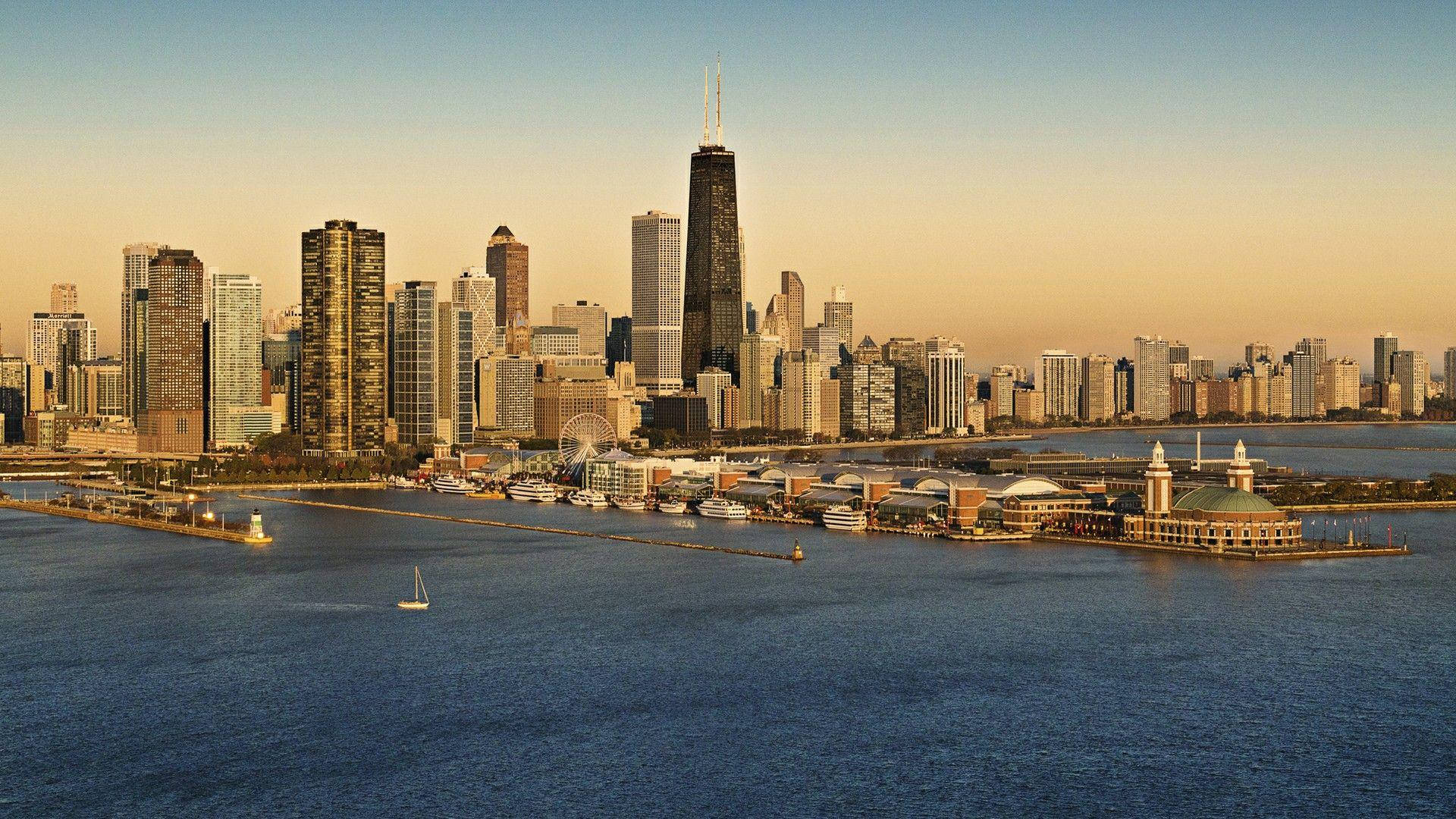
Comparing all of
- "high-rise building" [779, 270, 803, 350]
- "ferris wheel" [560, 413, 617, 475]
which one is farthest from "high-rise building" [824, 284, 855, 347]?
"ferris wheel" [560, 413, 617, 475]

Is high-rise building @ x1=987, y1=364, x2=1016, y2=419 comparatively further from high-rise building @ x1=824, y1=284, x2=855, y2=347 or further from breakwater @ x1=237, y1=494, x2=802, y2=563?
breakwater @ x1=237, y1=494, x2=802, y2=563

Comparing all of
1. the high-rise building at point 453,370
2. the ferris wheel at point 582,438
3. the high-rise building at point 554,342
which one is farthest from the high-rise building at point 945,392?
the ferris wheel at point 582,438

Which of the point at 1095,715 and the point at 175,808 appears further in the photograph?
the point at 1095,715

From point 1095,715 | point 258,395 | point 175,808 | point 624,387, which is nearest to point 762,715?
point 1095,715

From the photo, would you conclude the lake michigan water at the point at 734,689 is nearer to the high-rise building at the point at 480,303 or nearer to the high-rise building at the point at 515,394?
the high-rise building at the point at 515,394

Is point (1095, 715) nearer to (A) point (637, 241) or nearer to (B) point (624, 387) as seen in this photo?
(B) point (624, 387)

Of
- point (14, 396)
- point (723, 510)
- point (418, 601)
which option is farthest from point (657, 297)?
point (418, 601)
